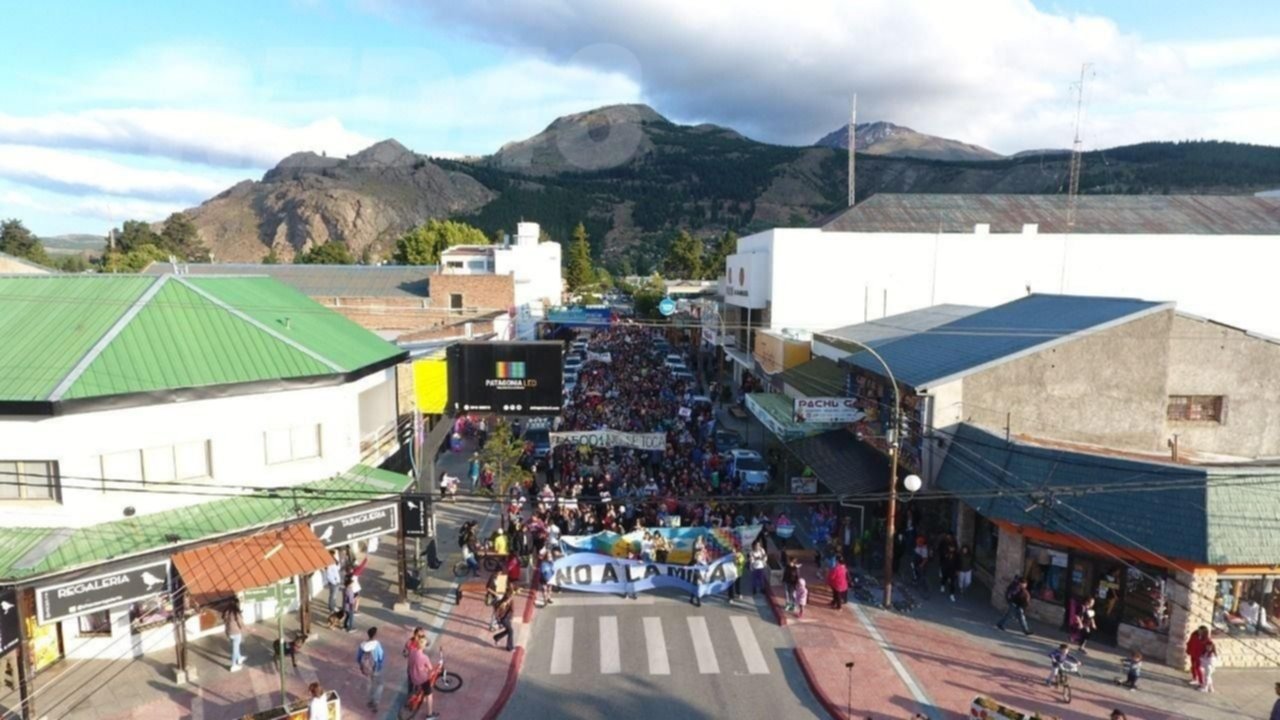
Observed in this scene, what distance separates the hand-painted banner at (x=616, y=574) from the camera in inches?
745

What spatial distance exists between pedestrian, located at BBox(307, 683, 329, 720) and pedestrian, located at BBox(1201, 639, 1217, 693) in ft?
52.6

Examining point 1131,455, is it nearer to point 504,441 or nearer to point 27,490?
point 504,441

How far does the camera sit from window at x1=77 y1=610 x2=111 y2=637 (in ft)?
51.1

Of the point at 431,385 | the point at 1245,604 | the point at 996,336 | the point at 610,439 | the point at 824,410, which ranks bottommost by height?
the point at 1245,604

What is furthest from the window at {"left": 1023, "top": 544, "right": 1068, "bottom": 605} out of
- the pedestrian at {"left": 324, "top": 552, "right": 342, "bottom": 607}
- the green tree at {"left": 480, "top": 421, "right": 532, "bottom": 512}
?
the pedestrian at {"left": 324, "top": 552, "right": 342, "bottom": 607}

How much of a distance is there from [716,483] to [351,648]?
13753 millimetres

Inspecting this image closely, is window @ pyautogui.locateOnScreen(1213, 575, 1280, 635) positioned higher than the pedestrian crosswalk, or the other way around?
window @ pyautogui.locateOnScreen(1213, 575, 1280, 635)

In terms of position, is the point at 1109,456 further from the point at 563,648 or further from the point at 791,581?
the point at 563,648

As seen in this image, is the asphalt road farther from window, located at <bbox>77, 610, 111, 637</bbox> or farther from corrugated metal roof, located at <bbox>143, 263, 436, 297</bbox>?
corrugated metal roof, located at <bbox>143, 263, 436, 297</bbox>

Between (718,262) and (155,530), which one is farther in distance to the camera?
(718,262)

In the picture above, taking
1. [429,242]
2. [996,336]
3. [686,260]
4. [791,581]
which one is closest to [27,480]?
[791,581]

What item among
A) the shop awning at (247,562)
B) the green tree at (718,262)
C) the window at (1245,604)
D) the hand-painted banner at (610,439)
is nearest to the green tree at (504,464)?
the hand-painted banner at (610,439)

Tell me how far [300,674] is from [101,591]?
3.99m

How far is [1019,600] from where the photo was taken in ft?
54.5
